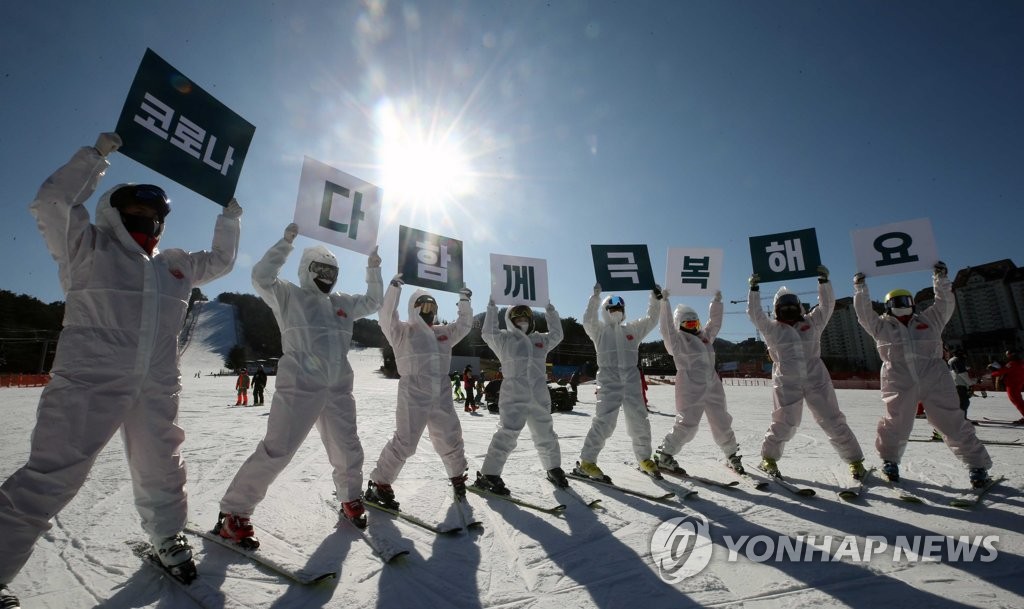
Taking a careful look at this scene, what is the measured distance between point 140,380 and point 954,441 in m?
7.55

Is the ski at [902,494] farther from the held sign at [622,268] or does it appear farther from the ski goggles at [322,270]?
the ski goggles at [322,270]

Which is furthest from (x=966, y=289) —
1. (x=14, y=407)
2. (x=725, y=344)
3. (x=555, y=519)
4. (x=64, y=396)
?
(x=14, y=407)

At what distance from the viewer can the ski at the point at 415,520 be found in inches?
143

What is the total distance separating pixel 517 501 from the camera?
177 inches

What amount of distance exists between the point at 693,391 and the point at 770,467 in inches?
47.4

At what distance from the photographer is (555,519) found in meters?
4.05

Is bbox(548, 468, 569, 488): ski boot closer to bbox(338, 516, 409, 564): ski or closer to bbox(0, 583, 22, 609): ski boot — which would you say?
bbox(338, 516, 409, 564): ski

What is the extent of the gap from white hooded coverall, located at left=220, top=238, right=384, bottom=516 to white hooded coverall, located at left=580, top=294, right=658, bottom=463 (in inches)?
120

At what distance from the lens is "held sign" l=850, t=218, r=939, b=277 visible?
5.47 m

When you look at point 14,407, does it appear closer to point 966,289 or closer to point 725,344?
point 966,289

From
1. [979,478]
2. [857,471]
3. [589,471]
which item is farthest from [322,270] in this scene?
[979,478]

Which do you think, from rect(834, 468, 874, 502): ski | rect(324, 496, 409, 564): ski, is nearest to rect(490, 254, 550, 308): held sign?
rect(324, 496, 409, 564): ski

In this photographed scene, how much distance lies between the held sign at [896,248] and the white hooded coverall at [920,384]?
0.32 metres

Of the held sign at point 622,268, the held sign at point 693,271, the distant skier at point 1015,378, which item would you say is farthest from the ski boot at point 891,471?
the distant skier at point 1015,378
